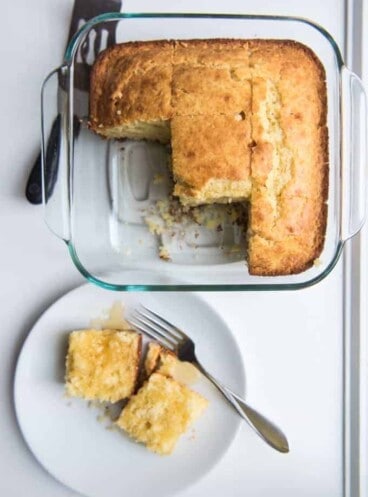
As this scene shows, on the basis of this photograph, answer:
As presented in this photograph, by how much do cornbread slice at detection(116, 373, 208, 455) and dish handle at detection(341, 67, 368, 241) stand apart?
16.9 inches

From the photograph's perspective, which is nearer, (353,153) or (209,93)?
(209,93)

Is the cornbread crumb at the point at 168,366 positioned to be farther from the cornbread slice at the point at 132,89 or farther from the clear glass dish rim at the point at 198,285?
the cornbread slice at the point at 132,89

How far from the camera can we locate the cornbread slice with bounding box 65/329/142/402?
1.29 metres

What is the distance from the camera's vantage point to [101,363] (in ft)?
4.27

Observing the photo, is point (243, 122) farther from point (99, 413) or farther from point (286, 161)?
point (99, 413)

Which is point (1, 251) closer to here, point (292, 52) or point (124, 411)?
point (124, 411)

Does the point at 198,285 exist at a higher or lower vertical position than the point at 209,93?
lower

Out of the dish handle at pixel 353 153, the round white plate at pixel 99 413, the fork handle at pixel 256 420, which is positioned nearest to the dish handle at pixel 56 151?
the round white plate at pixel 99 413

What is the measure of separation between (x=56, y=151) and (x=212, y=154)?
1.01ft

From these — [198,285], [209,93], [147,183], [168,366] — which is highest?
[209,93]

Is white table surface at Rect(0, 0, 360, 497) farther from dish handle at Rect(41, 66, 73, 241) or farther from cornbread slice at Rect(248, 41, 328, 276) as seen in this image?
cornbread slice at Rect(248, 41, 328, 276)

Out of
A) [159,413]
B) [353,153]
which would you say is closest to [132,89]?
[353,153]

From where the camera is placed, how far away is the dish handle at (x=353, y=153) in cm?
126

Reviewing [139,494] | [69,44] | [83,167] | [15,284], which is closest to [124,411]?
[139,494]
